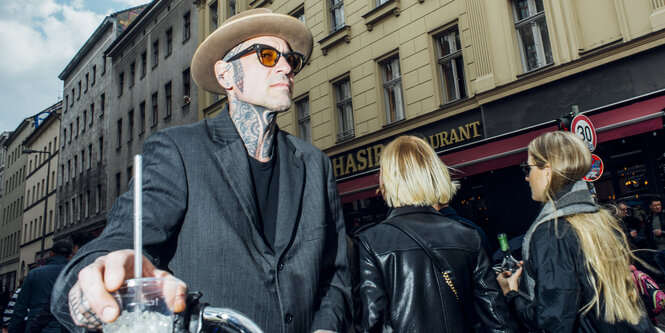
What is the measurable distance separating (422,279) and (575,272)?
2.61 ft

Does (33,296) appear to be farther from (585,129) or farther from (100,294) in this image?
(585,129)

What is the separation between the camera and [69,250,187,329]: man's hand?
0.69 meters

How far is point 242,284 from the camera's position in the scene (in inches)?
57.7

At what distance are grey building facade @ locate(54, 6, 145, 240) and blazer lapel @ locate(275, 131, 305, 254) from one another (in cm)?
2839

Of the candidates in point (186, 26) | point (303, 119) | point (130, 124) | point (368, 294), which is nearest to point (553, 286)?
point (368, 294)

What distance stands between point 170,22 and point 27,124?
31287 millimetres

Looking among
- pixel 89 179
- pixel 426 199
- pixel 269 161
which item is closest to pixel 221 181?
pixel 269 161

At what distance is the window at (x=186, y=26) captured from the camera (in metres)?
22.2

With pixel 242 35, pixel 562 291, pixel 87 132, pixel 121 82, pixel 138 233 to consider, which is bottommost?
pixel 562 291

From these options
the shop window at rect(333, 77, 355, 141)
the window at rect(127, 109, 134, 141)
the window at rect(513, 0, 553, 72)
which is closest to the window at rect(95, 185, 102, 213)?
the window at rect(127, 109, 134, 141)

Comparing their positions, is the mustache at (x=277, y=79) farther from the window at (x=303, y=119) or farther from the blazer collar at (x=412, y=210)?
the window at (x=303, y=119)

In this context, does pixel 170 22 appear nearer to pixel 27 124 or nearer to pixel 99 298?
pixel 99 298

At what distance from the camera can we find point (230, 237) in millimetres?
1493

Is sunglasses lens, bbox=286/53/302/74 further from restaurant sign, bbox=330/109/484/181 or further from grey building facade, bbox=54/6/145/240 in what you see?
grey building facade, bbox=54/6/145/240
